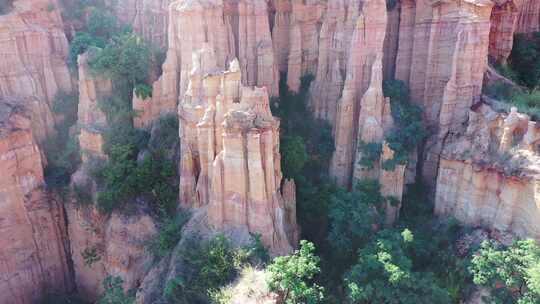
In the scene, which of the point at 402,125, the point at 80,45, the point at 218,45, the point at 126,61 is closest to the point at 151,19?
the point at 126,61

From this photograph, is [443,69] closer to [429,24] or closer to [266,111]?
[429,24]

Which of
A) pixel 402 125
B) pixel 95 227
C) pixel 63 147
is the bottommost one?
pixel 95 227

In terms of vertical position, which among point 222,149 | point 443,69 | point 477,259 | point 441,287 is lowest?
point 441,287

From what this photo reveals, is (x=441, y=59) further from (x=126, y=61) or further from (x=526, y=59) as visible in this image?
(x=126, y=61)

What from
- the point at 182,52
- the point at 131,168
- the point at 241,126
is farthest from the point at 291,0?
the point at 131,168

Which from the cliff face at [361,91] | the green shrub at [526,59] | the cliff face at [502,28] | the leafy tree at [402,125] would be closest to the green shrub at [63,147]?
the cliff face at [361,91]

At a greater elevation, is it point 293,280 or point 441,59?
point 441,59

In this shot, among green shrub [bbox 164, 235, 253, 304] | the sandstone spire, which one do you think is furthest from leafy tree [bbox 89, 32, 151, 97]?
green shrub [bbox 164, 235, 253, 304]

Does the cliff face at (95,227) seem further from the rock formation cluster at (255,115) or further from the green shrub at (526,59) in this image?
the green shrub at (526,59)
